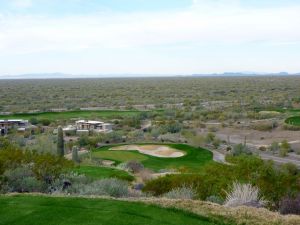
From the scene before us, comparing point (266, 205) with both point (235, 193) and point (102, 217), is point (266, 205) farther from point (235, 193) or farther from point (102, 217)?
point (102, 217)

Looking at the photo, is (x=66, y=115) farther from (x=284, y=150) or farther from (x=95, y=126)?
(x=284, y=150)

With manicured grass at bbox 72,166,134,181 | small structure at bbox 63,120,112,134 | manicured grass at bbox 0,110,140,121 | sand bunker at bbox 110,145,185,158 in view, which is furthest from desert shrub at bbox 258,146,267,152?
manicured grass at bbox 0,110,140,121

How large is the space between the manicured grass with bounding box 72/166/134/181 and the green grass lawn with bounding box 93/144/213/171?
6545 millimetres

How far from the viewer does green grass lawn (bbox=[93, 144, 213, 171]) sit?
39.9m

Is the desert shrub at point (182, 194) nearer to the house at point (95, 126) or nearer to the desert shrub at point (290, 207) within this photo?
the desert shrub at point (290, 207)

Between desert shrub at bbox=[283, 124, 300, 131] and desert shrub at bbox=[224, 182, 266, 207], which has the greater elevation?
desert shrub at bbox=[224, 182, 266, 207]

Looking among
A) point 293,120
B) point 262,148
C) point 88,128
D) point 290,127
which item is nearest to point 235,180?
point 262,148

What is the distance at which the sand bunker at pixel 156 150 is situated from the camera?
148 ft

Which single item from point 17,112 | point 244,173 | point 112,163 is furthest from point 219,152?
point 17,112

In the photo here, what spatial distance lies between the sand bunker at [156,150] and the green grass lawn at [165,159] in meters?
0.84

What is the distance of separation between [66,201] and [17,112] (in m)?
73.7

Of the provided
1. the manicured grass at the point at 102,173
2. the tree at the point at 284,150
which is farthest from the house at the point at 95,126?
the manicured grass at the point at 102,173

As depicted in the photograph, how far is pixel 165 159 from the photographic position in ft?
140

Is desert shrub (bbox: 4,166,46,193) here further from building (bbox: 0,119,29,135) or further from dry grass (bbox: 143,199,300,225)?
building (bbox: 0,119,29,135)
